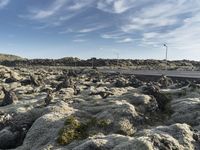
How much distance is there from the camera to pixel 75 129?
21.8 m

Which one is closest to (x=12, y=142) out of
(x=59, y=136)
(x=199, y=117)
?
(x=59, y=136)

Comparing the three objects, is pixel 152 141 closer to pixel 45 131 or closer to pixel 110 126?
pixel 110 126

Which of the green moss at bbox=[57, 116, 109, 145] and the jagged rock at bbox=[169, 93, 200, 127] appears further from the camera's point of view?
the jagged rock at bbox=[169, 93, 200, 127]

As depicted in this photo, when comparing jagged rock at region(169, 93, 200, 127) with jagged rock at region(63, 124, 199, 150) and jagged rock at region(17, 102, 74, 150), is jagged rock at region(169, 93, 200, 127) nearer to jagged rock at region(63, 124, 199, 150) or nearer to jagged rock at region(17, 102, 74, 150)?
jagged rock at region(63, 124, 199, 150)

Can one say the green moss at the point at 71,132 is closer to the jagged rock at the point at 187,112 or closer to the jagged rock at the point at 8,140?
the jagged rock at the point at 8,140

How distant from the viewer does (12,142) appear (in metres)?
23.2

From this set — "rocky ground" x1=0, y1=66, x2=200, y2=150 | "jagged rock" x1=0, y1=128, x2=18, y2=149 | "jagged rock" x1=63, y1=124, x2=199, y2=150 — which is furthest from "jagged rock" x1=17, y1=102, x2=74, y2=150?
"jagged rock" x1=63, y1=124, x2=199, y2=150

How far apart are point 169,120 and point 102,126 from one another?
18.0ft

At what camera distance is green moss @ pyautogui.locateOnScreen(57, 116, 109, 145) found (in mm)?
20623

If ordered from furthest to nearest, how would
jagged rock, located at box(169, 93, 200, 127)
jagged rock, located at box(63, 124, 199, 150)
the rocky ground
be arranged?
jagged rock, located at box(169, 93, 200, 127) → the rocky ground → jagged rock, located at box(63, 124, 199, 150)

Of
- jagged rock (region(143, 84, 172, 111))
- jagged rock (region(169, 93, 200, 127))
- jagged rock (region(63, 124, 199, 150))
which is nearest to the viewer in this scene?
jagged rock (region(63, 124, 199, 150))

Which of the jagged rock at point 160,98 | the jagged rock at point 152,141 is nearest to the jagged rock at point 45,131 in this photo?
the jagged rock at point 152,141

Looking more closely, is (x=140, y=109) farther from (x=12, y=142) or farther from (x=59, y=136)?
(x=12, y=142)

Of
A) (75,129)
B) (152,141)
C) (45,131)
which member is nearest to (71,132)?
(75,129)
